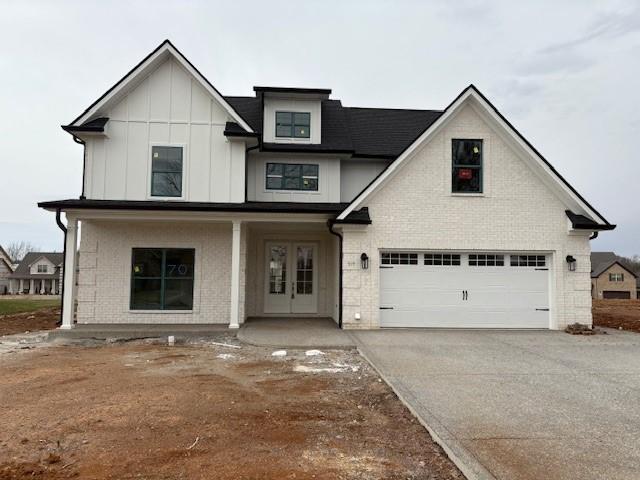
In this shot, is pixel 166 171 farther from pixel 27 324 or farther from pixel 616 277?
pixel 616 277

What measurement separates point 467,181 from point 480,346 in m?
4.96

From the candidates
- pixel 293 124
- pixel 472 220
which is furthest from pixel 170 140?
pixel 472 220

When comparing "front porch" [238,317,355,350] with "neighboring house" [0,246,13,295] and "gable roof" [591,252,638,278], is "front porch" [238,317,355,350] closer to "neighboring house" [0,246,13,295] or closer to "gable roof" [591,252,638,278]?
"gable roof" [591,252,638,278]

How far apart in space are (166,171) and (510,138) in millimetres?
10145

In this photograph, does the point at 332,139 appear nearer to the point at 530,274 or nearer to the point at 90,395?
the point at 530,274

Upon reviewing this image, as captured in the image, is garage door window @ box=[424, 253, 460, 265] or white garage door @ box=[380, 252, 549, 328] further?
garage door window @ box=[424, 253, 460, 265]

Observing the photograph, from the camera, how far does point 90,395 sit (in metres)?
6.02

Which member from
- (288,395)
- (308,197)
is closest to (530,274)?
(308,197)

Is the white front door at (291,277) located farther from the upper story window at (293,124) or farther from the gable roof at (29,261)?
the gable roof at (29,261)

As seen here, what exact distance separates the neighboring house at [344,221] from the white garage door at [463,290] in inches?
1.2

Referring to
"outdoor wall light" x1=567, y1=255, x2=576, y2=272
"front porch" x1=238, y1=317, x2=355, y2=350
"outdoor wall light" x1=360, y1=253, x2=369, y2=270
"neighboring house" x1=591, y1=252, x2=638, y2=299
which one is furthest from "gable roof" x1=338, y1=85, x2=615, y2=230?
"neighboring house" x1=591, y1=252, x2=638, y2=299

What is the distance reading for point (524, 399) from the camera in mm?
5754

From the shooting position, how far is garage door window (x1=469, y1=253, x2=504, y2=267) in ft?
40.2

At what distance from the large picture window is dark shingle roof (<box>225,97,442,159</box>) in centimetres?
448
